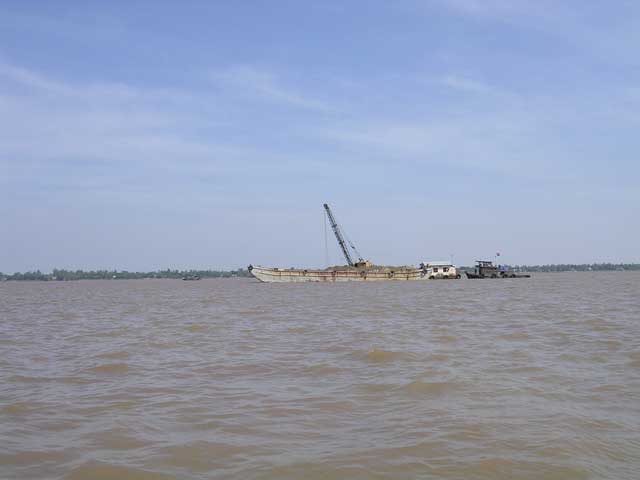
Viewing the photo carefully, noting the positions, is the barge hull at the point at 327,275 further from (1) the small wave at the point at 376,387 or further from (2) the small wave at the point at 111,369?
(1) the small wave at the point at 376,387

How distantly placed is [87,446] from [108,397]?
2492 mm

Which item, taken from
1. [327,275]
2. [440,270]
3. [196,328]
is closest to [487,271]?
[440,270]

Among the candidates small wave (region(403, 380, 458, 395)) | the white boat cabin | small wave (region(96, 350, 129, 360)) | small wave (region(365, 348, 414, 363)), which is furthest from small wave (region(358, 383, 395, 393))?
the white boat cabin

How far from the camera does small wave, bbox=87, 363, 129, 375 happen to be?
10.3m

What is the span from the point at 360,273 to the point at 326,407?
7926 cm

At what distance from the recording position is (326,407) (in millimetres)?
7305

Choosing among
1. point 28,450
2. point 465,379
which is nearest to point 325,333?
point 465,379

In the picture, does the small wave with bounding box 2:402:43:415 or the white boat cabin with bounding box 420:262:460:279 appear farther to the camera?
the white boat cabin with bounding box 420:262:460:279

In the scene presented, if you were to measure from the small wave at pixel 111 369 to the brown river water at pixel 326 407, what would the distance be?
0.14ft

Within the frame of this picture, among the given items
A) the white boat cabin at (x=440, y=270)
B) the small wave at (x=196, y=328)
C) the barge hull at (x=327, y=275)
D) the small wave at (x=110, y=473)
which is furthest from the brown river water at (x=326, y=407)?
the white boat cabin at (x=440, y=270)

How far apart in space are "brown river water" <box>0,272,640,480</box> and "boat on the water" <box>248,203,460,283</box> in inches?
2707

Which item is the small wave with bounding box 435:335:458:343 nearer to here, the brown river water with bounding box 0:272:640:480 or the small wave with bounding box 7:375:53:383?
the brown river water with bounding box 0:272:640:480

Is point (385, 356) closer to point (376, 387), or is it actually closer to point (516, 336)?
point (376, 387)

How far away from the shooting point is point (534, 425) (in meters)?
6.28
